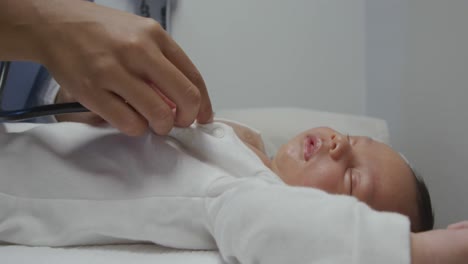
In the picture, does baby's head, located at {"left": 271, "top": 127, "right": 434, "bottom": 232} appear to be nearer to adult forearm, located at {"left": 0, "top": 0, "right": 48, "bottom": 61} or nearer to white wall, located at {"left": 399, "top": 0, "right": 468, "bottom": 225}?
white wall, located at {"left": 399, "top": 0, "right": 468, "bottom": 225}

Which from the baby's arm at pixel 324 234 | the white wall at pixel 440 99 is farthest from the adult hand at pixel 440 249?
the white wall at pixel 440 99

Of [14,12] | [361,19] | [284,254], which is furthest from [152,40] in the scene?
[361,19]

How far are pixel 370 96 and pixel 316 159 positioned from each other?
0.98 meters

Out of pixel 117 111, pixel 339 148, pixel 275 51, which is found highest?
pixel 117 111

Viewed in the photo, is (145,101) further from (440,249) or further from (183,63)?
(440,249)

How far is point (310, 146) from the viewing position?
84 cm

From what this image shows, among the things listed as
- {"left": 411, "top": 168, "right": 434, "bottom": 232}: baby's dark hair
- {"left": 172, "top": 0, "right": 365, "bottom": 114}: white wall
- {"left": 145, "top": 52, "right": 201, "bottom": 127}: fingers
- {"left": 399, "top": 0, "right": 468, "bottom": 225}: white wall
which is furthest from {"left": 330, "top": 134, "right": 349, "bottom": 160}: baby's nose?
{"left": 172, "top": 0, "right": 365, "bottom": 114}: white wall

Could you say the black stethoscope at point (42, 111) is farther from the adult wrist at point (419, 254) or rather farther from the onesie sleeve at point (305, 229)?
the adult wrist at point (419, 254)

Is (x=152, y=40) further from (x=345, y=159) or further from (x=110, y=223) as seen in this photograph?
(x=345, y=159)

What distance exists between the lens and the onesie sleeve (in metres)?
0.50

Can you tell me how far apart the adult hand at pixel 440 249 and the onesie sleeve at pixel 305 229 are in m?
0.02

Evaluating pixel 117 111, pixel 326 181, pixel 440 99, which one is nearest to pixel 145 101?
pixel 117 111

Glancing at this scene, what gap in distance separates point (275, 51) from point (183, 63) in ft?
3.68

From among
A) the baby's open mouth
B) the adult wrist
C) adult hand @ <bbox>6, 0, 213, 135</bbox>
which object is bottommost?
the baby's open mouth
